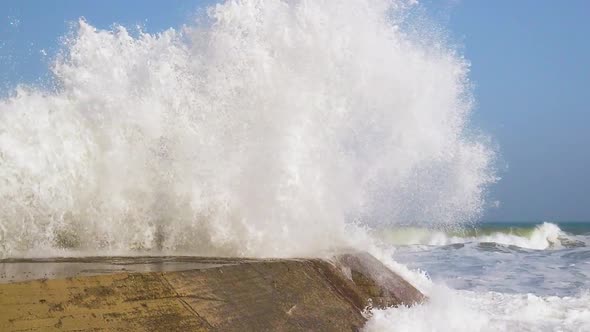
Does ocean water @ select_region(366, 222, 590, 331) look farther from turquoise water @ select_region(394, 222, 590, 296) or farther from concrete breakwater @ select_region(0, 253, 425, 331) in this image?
concrete breakwater @ select_region(0, 253, 425, 331)

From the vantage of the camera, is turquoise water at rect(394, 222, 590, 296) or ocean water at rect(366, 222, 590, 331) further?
turquoise water at rect(394, 222, 590, 296)

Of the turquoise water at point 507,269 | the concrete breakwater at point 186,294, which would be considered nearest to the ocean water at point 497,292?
the turquoise water at point 507,269

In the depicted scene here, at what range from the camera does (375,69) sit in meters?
7.23

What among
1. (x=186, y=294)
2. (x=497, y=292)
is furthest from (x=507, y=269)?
(x=186, y=294)

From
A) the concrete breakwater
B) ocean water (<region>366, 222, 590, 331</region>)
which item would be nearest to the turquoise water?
ocean water (<region>366, 222, 590, 331</region>)

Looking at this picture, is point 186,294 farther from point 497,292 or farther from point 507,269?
point 507,269

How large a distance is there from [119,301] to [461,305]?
3.36 meters

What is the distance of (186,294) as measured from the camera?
11.7 ft

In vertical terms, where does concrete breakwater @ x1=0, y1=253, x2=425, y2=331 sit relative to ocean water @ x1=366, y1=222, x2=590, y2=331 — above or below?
above

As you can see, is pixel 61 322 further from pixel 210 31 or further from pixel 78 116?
pixel 210 31

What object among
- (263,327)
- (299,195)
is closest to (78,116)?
(299,195)

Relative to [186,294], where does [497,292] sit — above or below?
below

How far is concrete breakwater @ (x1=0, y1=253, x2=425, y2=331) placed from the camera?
3.00 metres

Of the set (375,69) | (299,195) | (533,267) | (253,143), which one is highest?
(375,69)
